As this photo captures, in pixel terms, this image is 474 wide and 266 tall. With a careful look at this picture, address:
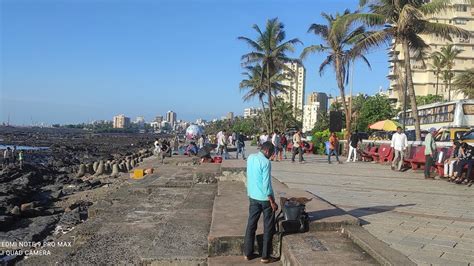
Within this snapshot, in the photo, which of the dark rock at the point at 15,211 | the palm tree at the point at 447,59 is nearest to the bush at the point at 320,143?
the dark rock at the point at 15,211

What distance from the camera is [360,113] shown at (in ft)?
211

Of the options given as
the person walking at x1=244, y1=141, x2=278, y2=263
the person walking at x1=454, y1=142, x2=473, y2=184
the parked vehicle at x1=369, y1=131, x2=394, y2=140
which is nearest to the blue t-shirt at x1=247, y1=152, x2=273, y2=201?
the person walking at x1=244, y1=141, x2=278, y2=263

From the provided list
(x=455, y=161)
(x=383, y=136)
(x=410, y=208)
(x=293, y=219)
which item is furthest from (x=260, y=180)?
(x=383, y=136)

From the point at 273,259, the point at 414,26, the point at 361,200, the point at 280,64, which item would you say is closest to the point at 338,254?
Result: the point at 273,259

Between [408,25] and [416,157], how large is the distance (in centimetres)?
676

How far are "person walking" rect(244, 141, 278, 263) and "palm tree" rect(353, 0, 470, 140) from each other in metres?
16.3

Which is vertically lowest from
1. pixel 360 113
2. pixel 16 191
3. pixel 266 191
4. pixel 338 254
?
pixel 16 191

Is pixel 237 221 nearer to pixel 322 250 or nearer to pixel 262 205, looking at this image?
pixel 262 205

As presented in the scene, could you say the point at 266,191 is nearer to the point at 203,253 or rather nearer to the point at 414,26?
the point at 203,253

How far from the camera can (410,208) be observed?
827 cm

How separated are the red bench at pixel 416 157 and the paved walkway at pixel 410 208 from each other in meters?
1.55

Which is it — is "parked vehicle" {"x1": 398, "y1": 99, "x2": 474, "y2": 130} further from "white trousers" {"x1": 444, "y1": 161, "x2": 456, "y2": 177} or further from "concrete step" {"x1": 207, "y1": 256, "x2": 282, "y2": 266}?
"concrete step" {"x1": 207, "y1": 256, "x2": 282, "y2": 266}

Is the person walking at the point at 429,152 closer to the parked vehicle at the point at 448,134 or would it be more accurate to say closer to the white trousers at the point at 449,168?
the white trousers at the point at 449,168

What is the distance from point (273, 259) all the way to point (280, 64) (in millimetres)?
34535
